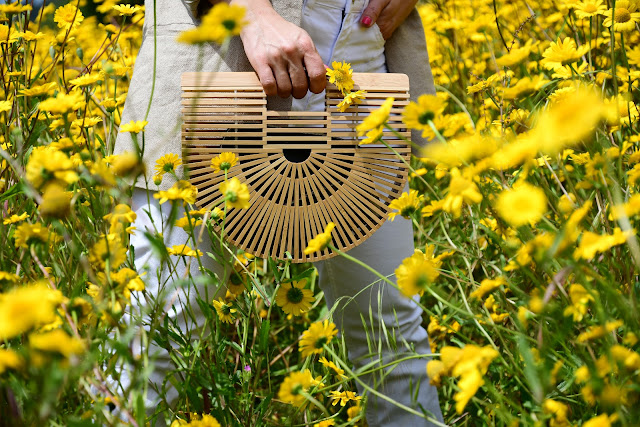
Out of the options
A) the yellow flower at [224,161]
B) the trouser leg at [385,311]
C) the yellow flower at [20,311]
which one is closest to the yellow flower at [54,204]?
the yellow flower at [20,311]

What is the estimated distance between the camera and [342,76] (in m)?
0.74

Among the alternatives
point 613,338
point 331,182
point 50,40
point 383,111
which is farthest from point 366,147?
point 50,40

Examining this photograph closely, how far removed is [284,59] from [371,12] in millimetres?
212

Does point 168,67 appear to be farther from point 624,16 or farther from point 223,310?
point 624,16

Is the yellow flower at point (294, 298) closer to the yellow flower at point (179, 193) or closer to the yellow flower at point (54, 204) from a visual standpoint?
the yellow flower at point (179, 193)

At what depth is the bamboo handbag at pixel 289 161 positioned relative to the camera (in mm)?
750

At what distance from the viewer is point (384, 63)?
3.29 ft

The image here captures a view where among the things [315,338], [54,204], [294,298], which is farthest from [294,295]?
[54,204]

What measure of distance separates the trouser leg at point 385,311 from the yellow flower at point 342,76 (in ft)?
→ 0.88

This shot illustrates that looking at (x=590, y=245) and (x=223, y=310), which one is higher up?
(x=590, y=245)

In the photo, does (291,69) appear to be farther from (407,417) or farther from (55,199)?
(407,417)

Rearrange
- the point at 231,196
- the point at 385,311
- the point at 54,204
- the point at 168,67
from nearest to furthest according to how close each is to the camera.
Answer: the point at 54,204 < the point at 231,196 < the point at 168,67 < the point at 385,311

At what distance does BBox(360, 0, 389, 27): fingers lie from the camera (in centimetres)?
89

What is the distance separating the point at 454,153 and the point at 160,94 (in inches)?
18.8
